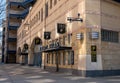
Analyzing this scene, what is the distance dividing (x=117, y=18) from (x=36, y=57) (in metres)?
24.3

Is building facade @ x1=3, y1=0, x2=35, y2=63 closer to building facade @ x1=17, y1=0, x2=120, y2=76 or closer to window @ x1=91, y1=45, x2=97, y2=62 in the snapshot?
building facade @ x1=17, y1=0, x2=120, y2=76

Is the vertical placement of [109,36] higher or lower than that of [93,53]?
higher

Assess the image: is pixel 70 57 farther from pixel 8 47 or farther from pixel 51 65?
pixel 8 47

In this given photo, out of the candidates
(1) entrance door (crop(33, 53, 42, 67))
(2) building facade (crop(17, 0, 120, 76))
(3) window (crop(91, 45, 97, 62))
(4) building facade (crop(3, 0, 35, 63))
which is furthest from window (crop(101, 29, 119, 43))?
(4) building facade (crop(3, 0, 35, 63))

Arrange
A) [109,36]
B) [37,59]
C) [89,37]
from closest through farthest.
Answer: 1. [89,37]
2. [109,36]
3. [37,59]

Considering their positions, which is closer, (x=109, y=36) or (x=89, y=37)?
(x=89, y=37)

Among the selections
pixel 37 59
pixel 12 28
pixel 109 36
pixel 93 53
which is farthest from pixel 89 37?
pixel 12 28

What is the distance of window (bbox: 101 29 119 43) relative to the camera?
23.2 m

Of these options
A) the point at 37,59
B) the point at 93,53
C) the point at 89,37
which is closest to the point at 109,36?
the point at 89,37

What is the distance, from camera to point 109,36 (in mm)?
23938

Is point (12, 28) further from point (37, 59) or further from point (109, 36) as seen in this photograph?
point (109, 36)

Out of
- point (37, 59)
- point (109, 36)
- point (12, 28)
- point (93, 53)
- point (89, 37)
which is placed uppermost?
point (12, 28)

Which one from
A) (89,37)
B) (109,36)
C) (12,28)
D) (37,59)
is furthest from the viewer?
(12,28)

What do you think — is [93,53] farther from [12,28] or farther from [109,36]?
[12,28]
